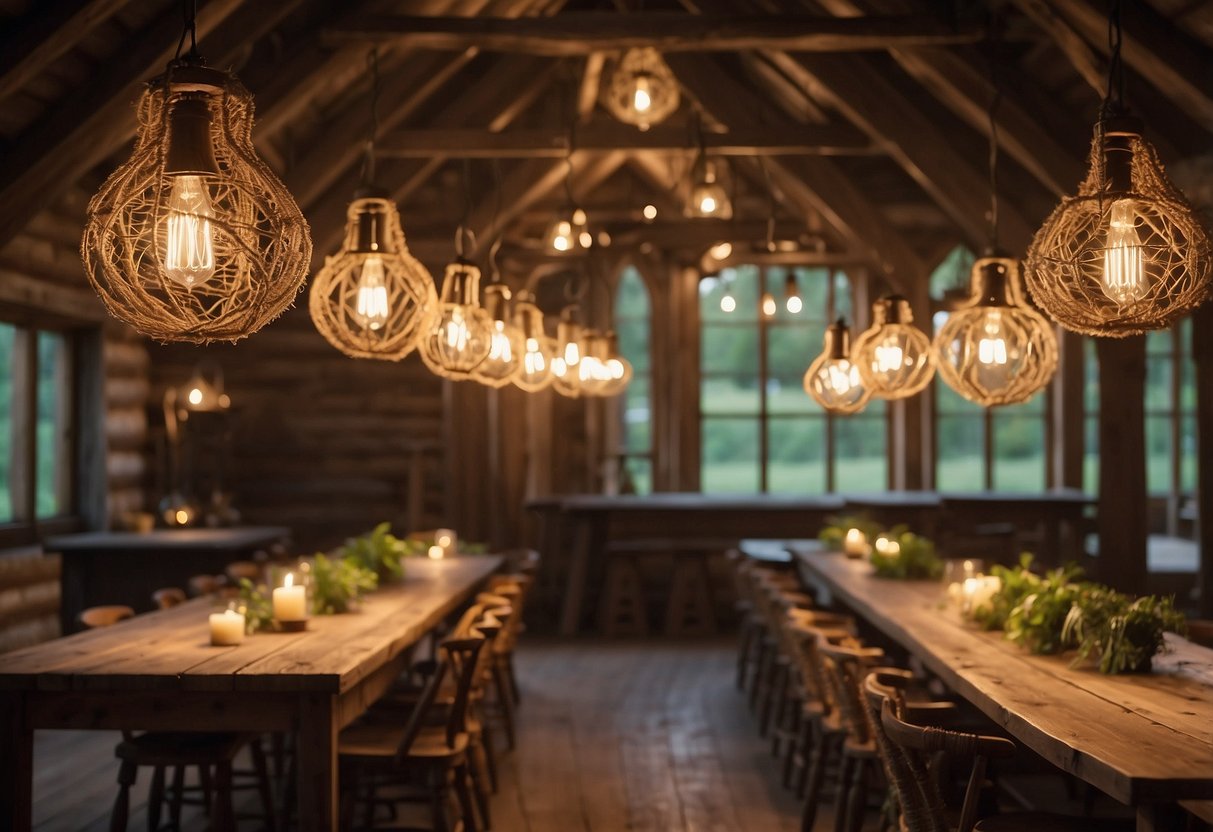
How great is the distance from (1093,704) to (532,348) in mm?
4147

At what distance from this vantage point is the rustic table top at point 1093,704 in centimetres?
292

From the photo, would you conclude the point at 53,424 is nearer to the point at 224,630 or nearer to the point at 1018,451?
the point at 224,630

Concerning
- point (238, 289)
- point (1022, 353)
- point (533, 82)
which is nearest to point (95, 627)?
point (238, 289)

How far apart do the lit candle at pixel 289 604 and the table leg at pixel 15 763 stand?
1015 mm

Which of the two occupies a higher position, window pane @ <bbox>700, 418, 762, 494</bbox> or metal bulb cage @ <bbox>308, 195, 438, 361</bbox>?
metal bulb cage @ <bbox>308, 195, 438, 361</bbox>

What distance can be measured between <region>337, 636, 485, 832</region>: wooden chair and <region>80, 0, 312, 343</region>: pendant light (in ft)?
6.11

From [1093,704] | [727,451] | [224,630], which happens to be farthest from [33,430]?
[1093,704]

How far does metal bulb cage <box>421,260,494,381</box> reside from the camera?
19.1 ft

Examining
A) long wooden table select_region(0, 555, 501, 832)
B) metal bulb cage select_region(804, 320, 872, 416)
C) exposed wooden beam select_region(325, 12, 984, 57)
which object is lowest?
long wooden table select_region(0, 555, 501, 832)

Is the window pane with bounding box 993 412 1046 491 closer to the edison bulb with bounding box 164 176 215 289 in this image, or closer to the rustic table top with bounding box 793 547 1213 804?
the rustic table top with bounding box 793 547 1213 804

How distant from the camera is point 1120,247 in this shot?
3.65 m

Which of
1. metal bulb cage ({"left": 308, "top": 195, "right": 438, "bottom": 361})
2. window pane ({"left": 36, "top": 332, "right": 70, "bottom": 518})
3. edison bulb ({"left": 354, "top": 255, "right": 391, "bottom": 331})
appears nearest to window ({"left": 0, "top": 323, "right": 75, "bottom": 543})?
window pane ({"left": 36, "top": 332, "right": 70, "bottom": 518})

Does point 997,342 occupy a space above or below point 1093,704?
above

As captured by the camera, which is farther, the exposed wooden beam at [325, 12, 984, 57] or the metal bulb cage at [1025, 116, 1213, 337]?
the exposed wooden beam at [325, 12, 984, 57]
